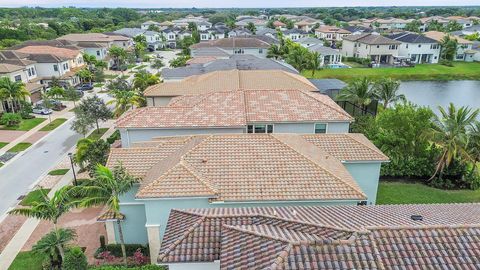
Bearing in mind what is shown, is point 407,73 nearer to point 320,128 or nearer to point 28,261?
point 320,128

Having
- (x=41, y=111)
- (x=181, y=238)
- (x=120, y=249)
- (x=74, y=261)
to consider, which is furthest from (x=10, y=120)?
(x=181, y=238)

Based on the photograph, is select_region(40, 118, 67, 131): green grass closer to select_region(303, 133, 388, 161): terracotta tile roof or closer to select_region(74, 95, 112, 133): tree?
select_region(74, 95, 112, 133): tree

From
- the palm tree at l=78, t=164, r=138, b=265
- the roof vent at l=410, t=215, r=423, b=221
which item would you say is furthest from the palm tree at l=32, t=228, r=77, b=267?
the roof vent at l=410, t=215, r=423, b=221

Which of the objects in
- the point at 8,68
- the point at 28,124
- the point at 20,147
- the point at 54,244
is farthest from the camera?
the point at 8,68

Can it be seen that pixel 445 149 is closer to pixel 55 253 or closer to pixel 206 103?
pixel 206 103

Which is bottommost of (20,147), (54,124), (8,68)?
(54,124)

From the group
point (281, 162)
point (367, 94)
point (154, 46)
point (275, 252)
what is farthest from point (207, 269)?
point (154, 46)
